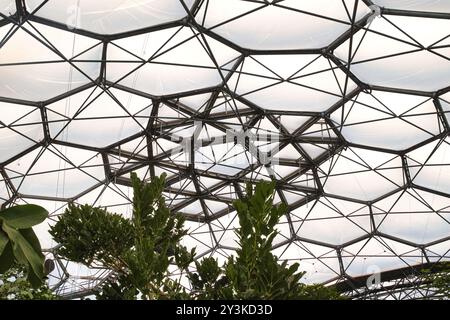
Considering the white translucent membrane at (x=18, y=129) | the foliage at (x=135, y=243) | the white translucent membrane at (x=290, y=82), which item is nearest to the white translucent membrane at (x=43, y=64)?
the white translucent membrane at (x=18, y=129)

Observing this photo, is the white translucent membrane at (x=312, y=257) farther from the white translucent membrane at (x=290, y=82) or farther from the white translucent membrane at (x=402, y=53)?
the white translucent membrane at (x=402, y=53)

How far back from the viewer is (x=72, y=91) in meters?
22.3

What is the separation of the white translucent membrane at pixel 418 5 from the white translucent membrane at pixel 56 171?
15750 millimetres

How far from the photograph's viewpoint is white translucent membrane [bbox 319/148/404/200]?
2711 centimetres

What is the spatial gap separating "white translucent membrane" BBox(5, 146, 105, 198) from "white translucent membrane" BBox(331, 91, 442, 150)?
12304mm

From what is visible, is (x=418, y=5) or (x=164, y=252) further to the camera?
(x=418, y=5)

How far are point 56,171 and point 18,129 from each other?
14.8 feet

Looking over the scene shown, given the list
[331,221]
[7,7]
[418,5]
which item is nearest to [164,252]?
[7,7]

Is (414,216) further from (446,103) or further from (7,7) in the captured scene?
(7,7)

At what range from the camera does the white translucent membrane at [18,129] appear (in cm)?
2256

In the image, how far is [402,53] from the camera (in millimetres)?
19547
